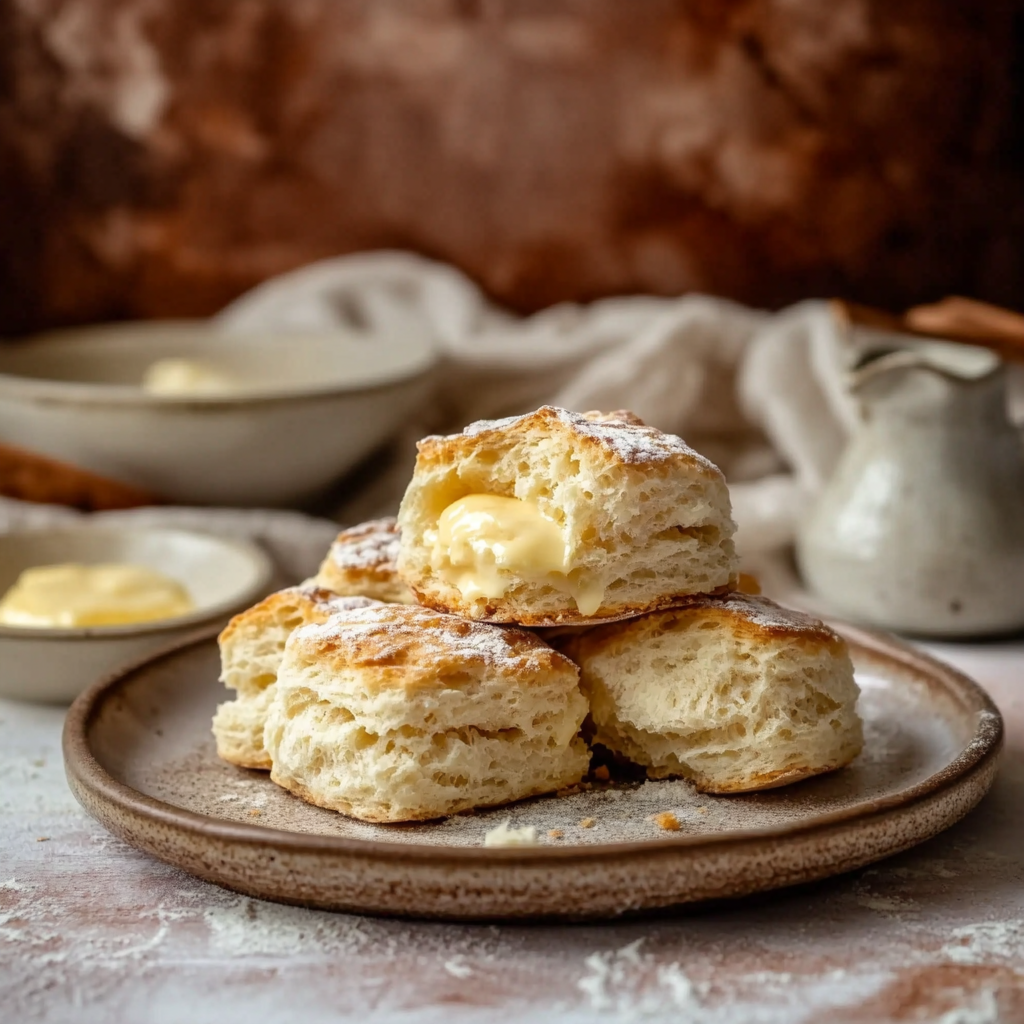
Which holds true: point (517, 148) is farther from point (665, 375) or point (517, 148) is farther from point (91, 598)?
point (91, 598)

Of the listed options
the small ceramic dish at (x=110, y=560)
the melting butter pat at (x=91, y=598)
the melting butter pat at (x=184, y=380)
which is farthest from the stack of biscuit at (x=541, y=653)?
the melting butter pat at (x=184, y=380)

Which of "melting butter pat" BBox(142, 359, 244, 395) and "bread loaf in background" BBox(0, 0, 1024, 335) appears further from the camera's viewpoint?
"bread loaf in background" BBox(0, 0, 1024, 335)

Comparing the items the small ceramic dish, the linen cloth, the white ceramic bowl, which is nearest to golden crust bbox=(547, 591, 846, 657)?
the small ceramic dish

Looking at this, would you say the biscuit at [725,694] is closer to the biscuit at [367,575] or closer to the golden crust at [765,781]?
the golden crust at [765,781]

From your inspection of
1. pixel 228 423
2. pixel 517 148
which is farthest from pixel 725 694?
pixel 517 148

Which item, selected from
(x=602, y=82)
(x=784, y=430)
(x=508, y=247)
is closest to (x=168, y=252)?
(x=508, y=247)

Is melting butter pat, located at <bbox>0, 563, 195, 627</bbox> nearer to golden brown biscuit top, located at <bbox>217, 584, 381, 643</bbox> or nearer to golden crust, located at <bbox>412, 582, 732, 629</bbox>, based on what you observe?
golden brown biscuit top, located at <bbox>217, 584, 381, 643</bbox>

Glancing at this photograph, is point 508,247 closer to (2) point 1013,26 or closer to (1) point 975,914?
(2) point 1013,26
